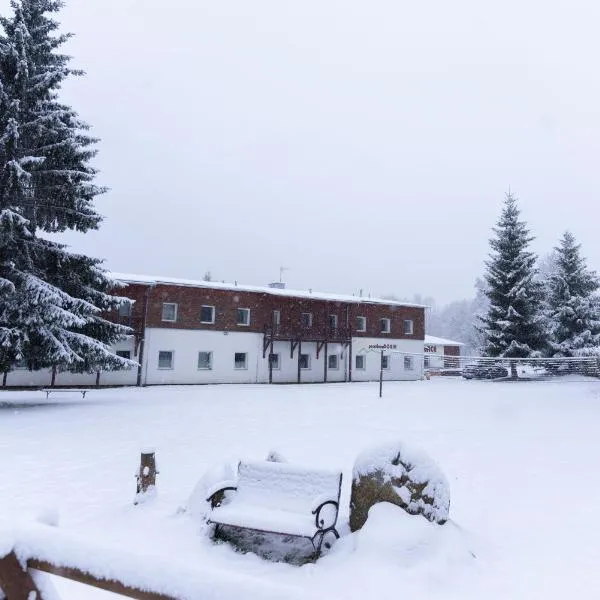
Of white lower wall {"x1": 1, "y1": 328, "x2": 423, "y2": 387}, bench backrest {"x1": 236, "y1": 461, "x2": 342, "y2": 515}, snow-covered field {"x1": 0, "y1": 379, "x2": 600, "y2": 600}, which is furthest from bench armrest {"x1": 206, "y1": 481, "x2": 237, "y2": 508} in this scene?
white lower wall {"x1": 1, "y1": 328, "x2": 423, "y2": 387}

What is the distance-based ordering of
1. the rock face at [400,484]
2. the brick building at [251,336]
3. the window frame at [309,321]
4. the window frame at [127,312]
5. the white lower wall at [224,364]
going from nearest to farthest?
the rock face at [400,484], the white lower wall at [224,364], the window frame at [127,312], the brick building at [251,336], the window frame at [309,321]

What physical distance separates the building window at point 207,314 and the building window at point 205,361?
6.63ft

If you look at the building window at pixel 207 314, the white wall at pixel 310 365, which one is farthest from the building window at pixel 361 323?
the building window at pixel 207 314

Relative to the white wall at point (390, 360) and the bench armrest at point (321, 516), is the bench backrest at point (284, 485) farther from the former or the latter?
the white wall at point (390, 360)

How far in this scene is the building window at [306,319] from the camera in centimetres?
3475

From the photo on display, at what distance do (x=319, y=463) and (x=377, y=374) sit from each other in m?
28.8

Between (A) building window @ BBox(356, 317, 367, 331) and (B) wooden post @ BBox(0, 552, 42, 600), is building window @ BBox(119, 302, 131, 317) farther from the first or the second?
(B) wooden post @ BBox(0, 552, 42, 600)

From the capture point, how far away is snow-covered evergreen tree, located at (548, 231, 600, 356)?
33062mm

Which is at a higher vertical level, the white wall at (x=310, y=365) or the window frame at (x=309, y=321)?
the window frame at (x=309, y=321)

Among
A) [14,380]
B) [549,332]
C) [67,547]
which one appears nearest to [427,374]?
[549,332]

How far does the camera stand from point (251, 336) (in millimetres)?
32281

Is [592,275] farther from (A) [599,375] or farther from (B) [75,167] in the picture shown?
(B) [75,167]

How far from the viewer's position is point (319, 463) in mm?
9047

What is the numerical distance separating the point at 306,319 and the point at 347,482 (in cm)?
2717
